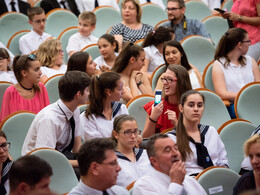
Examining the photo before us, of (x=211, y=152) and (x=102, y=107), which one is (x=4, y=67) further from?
(x=211, y=152)

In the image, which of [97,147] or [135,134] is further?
[135,134]

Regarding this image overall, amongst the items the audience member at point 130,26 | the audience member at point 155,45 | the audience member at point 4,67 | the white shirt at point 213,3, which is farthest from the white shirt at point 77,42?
the white shirt at point 213,3

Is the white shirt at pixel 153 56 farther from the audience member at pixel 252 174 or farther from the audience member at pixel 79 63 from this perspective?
the audience member at pixel 252 174

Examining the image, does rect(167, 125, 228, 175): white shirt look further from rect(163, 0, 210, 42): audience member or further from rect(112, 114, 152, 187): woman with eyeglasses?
rect(163, 0, 210, 42): audience member

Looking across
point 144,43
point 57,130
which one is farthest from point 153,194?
point 144,43

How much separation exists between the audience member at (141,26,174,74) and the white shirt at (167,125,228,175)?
7.32ft

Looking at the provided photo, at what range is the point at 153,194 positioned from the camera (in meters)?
2.94

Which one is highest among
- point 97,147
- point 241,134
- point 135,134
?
point 97,147

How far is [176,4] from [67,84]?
310 centimetres

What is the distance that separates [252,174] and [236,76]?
2.20 metres

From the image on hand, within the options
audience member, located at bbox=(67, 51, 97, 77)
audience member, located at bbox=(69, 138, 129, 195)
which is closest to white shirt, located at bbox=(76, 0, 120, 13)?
audience member, located at bbox=(67, 51, 97, 77)

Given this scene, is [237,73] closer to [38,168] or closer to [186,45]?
[186,45]

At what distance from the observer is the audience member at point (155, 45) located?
5871 millimetres

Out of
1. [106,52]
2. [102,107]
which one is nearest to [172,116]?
[102,107]
